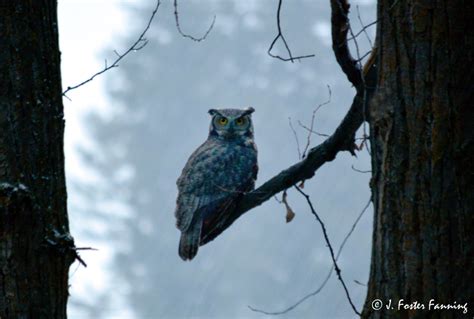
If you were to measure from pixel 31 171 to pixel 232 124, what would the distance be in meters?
3.80

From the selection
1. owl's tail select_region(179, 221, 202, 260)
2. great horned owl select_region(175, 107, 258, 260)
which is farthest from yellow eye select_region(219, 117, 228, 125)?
owl's tail select_region(179, 221, 202, 260)

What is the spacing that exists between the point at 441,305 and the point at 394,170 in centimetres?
38

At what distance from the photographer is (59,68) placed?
2.90m

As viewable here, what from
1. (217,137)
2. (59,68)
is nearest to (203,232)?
(217,137)

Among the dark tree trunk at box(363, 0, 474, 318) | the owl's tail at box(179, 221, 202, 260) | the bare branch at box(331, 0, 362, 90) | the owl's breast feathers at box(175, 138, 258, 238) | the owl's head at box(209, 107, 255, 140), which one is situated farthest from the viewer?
the owl's head at box(209, 107, 255, 140)

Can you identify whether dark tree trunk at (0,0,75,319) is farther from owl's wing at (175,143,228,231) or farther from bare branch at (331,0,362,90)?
owl's wing at (175,143,228,231)

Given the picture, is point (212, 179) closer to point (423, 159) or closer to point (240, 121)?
point (240, 121)

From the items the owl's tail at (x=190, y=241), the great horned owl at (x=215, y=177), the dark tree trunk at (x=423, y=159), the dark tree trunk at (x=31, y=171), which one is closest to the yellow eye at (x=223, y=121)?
the great horned owl at (x=215, y=177)

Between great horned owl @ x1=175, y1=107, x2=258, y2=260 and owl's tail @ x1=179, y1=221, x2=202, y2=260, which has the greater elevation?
great horned owl @ x1=175, y1=107, x2=258, y2=260

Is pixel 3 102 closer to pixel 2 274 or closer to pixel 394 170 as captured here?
pixel 2 274

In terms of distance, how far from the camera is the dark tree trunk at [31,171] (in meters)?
2.61

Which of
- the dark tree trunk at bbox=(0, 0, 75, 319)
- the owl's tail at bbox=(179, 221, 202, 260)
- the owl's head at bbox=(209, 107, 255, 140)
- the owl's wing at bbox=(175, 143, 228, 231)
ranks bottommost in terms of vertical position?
the dark tree trunk at bbox=(0, 0, 75, 319)

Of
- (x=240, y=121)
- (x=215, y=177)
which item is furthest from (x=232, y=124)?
(x=215, y=177)

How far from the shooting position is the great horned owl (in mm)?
5750
